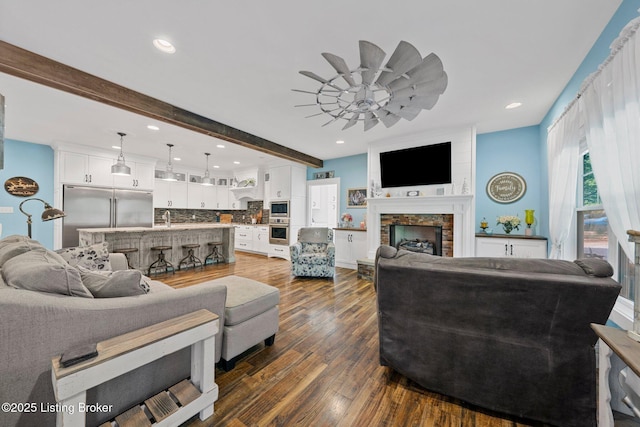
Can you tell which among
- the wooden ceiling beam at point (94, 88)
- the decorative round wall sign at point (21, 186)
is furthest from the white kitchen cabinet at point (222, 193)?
the wooden ceiling beam at point (94, 88)

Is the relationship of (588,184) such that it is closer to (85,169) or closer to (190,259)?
(190,259)

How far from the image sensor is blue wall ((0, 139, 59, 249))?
4207 mm

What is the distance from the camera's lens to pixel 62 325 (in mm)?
1019

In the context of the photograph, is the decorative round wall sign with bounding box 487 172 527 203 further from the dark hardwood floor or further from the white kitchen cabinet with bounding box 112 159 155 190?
the white kitchen cabinet with bounding box 112 159 155 190

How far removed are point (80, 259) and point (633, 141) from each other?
4.48 m

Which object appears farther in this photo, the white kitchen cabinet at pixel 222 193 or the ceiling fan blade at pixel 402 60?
the white kitchen cabinet at pixel 222 193

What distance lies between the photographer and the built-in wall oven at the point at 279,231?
19.8 feet

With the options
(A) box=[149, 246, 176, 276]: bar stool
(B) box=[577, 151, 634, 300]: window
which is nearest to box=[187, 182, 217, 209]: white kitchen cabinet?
(A) box=[149, 246, 176, 276]: bar stool

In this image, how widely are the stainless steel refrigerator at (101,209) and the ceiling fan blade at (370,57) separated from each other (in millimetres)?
5883

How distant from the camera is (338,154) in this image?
215 inches

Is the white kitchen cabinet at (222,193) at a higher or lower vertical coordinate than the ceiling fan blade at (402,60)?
lower

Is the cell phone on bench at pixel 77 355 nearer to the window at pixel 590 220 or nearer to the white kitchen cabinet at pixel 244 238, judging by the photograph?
the window at pixel 590 220

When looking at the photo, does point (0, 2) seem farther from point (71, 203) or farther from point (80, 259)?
point (71, 203)

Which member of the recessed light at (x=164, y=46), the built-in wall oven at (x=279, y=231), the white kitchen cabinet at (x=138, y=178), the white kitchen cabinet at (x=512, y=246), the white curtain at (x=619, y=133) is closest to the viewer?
the white curtain at (x=619, y=133)
